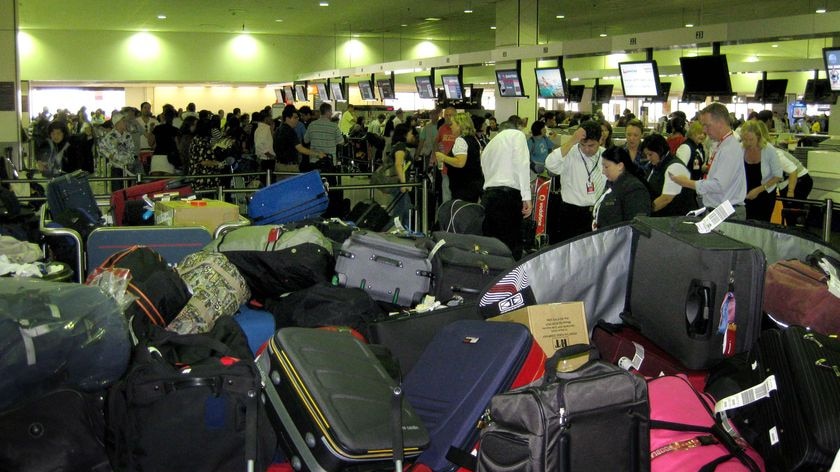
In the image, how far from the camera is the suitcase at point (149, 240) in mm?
5066

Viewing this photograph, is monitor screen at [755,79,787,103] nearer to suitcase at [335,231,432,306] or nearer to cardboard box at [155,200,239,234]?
cardboard box at [155,200,239,234]

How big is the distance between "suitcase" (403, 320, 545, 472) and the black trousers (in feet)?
14.9

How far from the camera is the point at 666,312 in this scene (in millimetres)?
3211

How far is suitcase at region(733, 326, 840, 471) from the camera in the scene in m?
2.29

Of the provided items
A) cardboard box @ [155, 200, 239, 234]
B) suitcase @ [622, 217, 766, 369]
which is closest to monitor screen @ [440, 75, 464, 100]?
cardboard box @ [155, 200, 239, 234]

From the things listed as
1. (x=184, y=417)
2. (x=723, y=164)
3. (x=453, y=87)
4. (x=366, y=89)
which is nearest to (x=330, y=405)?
(x=184, y=417)

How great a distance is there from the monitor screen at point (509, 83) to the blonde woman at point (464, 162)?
6.36 m

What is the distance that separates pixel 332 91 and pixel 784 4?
42.3ft

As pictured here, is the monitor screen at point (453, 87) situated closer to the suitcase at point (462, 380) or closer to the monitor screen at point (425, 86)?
the monitor screen at point (425, 86)

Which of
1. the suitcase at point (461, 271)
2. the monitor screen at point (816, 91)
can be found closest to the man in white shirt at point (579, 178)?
the suitcase at point (461, 271)

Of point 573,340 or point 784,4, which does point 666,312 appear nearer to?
point 573,340

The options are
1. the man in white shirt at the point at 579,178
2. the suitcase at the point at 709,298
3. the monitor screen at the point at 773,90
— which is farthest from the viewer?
the monitor screen at the point at 773,90

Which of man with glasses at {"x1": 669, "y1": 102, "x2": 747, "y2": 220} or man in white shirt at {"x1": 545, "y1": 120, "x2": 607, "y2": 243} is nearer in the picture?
man with glasses at {"x1": 669, "y1": 102, "x2": 747, "y2": 220}

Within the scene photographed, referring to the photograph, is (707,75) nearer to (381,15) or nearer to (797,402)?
(797,402)
